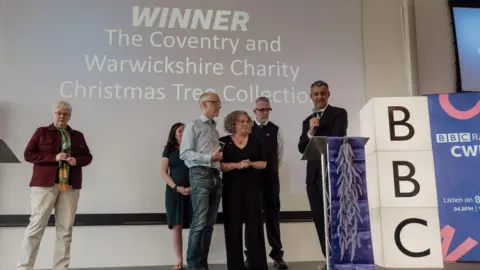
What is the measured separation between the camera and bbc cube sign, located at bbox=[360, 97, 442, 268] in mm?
2775

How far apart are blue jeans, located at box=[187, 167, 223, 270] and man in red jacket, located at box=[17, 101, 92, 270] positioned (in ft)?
3.00

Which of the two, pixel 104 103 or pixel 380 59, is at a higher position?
pixel 380 59

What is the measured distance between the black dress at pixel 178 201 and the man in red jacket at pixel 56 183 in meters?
0.74

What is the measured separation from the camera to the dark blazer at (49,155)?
323 centimetres

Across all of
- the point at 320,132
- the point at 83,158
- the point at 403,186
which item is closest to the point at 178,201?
the point at 83,158

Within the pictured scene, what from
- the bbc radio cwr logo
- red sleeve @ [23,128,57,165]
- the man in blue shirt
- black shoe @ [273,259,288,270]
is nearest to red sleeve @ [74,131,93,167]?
red sleeve @ [23,128,57,165]

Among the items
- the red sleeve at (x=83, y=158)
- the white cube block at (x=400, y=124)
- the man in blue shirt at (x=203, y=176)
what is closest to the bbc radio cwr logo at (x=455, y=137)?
the white cube block at (x=400, y=124)

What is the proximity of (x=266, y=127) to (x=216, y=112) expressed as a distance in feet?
2.44

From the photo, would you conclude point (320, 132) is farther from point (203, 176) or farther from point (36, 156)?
point (36, 156)

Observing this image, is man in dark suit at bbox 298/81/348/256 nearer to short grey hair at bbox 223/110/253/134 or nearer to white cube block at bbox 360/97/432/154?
white cube block at bbox 360/97/432/154

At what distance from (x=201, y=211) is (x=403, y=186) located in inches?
55.0

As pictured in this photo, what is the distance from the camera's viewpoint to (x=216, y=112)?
3424 millimetres

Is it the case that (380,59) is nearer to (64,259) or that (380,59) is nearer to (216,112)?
(216,112)

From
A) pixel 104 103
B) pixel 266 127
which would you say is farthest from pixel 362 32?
pixel 104 103
